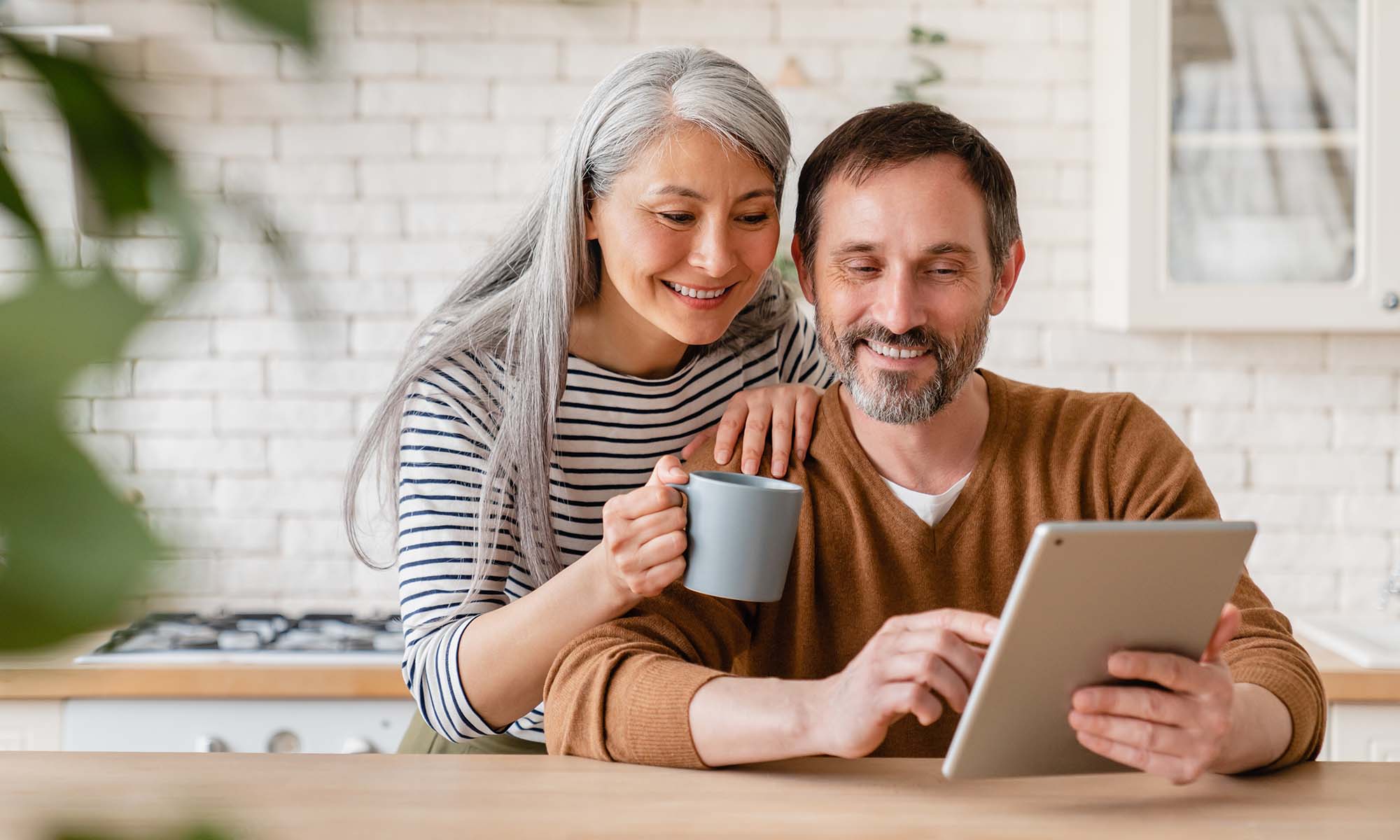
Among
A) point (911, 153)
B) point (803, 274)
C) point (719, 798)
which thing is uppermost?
point (911, 153)

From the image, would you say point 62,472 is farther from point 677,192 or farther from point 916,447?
point 916,447

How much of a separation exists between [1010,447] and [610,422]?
0.50m

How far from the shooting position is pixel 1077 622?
2.92 feet

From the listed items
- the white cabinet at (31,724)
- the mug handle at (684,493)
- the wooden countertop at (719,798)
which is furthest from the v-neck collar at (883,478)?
the white cabinet at (31,724)

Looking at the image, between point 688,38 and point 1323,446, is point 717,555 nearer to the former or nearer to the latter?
point 688,38

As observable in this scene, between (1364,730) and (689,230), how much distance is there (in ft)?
5.61

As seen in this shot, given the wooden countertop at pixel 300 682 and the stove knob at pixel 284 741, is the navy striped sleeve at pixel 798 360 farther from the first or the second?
the stove knob at pixel 284 741

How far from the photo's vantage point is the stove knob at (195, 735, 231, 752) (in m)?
2.31

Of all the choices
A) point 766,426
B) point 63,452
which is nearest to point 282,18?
point 63,452

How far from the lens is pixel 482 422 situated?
150 cm

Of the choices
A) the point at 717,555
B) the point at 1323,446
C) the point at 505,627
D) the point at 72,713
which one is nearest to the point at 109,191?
the point at 717,555

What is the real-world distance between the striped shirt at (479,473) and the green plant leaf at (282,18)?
1295 millimetres

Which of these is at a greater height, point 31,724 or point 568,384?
point 568,384

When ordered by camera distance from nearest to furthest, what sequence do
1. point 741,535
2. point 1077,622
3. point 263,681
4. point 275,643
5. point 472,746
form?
point 1077,622 → point 741,535 → point 472,746 → point 263,681 → point 275,643
